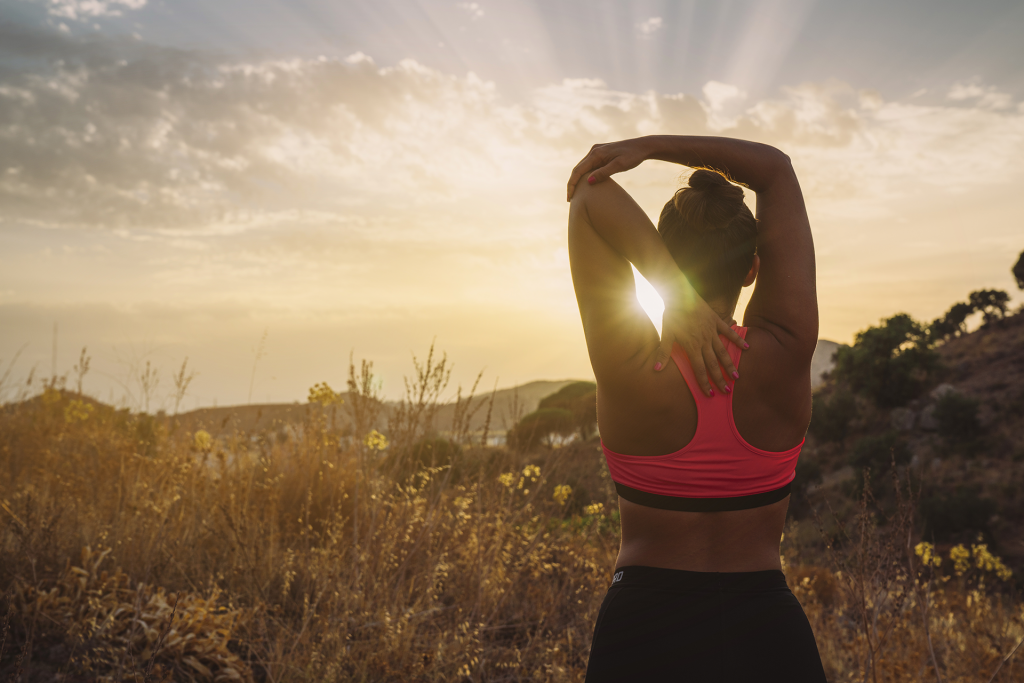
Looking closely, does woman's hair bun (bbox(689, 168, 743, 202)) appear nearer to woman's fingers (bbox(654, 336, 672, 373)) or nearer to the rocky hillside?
woman's fingers (bbox(654, 336, 672, 373))

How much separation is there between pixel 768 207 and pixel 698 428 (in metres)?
0.65

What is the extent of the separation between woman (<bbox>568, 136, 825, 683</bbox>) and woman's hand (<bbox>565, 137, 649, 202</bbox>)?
0.03m

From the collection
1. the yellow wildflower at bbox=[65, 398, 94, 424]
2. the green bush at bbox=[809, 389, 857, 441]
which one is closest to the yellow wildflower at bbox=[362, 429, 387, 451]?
the yellow wildflower at bbox=[65, 398, 94, 424]

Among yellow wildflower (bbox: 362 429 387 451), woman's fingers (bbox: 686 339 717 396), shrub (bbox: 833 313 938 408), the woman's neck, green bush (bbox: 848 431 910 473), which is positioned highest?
shrub (bbox: 833 313 938 408)

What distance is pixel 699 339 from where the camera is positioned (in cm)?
135

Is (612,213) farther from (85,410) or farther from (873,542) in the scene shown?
(85,410)

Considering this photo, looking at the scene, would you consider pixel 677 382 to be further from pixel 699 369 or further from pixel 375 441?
pixel 375 441

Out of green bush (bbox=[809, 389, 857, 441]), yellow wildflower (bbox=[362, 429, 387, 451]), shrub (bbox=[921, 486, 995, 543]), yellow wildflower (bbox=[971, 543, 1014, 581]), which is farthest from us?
green bush (bbox=[809, 389, 857, 441])

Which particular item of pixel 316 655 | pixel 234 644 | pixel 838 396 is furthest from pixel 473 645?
pixel 838 396

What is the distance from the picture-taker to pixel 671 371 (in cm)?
138

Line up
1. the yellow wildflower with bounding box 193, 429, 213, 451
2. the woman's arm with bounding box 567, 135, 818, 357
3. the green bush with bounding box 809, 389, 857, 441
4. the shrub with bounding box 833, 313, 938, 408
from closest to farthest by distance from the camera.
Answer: the woman's arm with bounding box 567, 135, 818, 357, the yellow wildflower with bounding box 193, 429, 213, 451, the green bush with bounding box 809, 389, 857, 441, the shrub with bounding box 833, 313, 938, 408

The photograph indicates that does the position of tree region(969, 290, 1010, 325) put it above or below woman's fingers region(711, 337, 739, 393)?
above

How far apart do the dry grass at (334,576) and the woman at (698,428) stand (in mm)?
1652

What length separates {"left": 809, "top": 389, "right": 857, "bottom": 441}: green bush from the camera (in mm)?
35969
